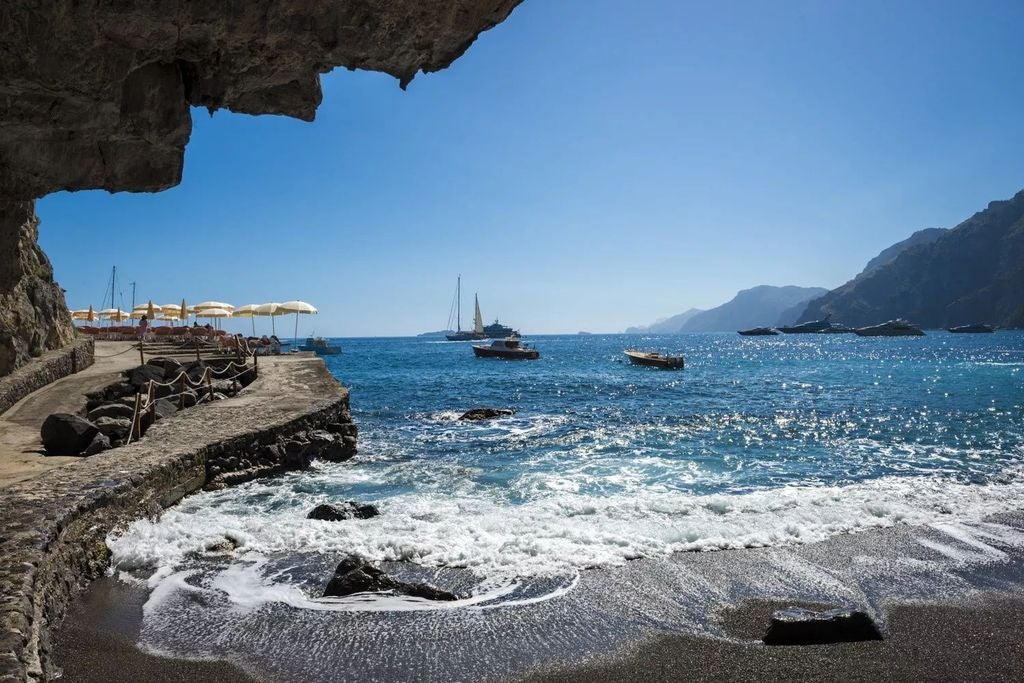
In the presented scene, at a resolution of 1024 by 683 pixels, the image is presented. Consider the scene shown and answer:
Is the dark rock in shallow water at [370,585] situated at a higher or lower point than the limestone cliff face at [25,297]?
lower

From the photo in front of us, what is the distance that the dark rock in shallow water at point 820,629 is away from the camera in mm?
5031

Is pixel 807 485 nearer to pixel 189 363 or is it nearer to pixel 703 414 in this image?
pixel 703 414

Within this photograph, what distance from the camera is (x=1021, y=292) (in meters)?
164

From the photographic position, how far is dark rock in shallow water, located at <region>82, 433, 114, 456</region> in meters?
10.3

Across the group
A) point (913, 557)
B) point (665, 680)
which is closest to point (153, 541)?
point (665, 680)

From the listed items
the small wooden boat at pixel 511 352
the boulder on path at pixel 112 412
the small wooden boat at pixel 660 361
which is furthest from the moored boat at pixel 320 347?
the boulder on path at pixel 112 412

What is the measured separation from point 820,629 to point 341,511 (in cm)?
665

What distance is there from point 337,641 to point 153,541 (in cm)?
389

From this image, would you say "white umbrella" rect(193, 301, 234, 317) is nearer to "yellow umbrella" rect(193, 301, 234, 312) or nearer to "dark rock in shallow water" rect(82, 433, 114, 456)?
"yellow umbrella" rect(193, 301, 234, 312)

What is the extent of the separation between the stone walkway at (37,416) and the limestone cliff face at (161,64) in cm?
448

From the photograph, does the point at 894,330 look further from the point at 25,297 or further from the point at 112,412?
the point at 25,297

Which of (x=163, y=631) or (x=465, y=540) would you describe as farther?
(x=465, y=540)

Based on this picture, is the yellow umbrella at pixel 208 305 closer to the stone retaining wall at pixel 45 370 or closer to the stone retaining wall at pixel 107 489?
the stone retaining wall at pixel 45 370

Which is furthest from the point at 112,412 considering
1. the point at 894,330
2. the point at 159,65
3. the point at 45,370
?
the point at 894,330
